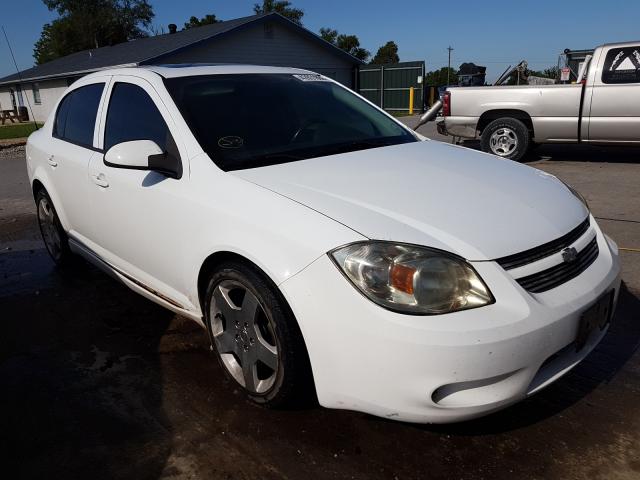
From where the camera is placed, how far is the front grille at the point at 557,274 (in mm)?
2006

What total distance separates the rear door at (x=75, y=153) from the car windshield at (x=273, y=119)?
969mm

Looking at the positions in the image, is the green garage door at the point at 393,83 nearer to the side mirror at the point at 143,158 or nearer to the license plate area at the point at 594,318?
the side mirror at the point at 143,158

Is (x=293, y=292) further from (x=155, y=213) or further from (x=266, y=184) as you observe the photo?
(x=155, y=213)

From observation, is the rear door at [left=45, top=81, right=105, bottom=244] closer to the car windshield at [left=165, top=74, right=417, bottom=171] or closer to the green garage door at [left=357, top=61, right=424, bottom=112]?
the car windshield at [left=165, top=74, right=417, bottom=171]

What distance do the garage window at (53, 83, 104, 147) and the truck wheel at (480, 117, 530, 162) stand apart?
7.10 metres

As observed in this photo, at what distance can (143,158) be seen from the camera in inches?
106

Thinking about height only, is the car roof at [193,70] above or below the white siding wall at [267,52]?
below

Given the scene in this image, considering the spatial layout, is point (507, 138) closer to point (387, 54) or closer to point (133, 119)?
point (133, 119)

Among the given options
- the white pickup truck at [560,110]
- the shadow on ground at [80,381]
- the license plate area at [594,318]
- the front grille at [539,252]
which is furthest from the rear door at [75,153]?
the white pickup truck at [560,110]

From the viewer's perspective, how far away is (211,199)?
8.02ft

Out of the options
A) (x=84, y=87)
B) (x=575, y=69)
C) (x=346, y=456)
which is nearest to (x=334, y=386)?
(x=346, y=456)

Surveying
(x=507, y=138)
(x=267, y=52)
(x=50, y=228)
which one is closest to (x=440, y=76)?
(x=267, y=52)

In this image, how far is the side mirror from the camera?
8.80ft

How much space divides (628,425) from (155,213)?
97.9 inches
